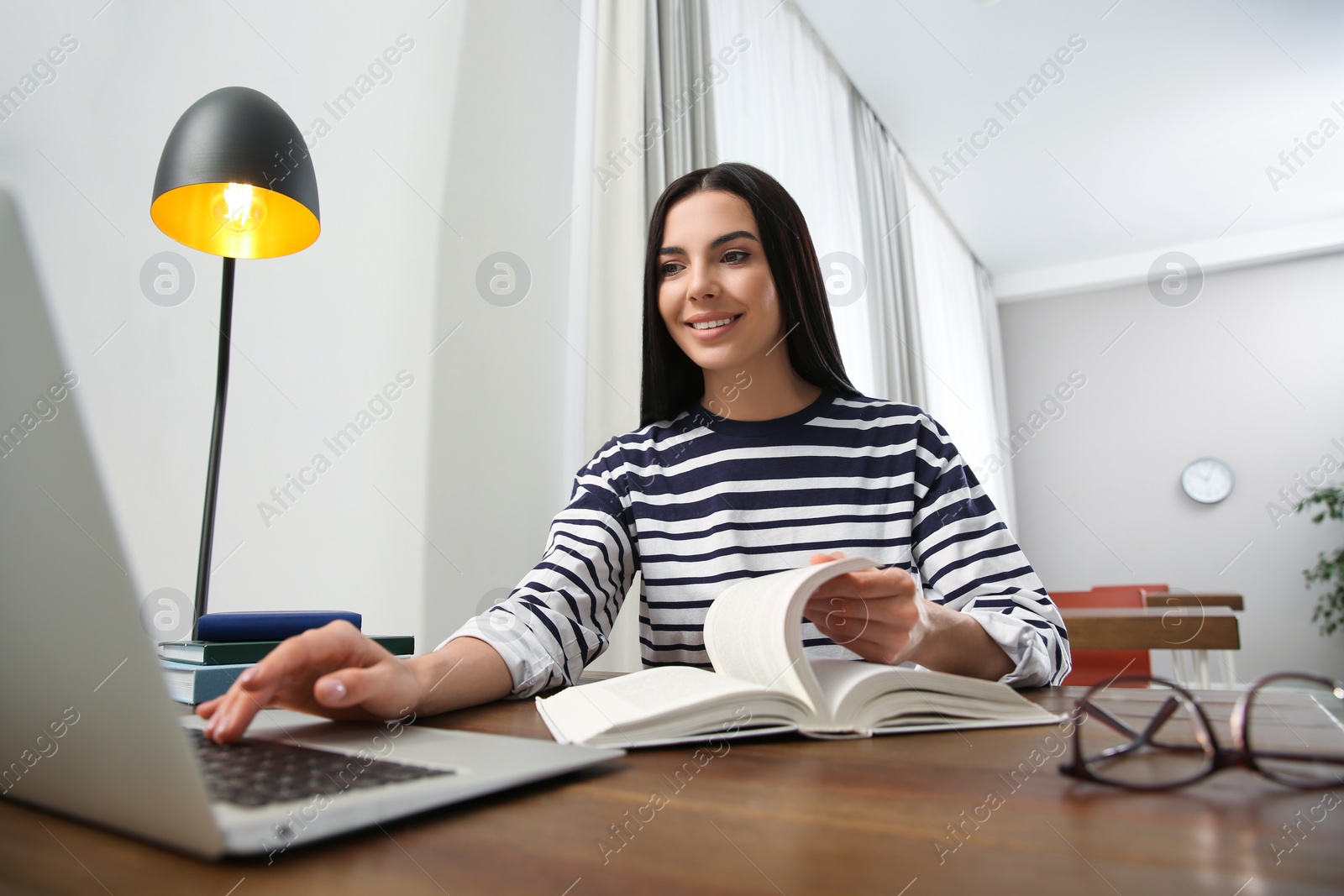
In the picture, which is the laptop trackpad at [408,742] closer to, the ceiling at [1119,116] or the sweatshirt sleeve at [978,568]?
the sweatshirt sleeve at [978,568]

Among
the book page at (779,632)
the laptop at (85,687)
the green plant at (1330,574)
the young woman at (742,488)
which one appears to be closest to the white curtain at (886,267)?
the young woman at (742,488)

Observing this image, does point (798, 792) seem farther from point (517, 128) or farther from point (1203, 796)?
point (517, 128)

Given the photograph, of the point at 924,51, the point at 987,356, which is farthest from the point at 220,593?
the point at 987,356

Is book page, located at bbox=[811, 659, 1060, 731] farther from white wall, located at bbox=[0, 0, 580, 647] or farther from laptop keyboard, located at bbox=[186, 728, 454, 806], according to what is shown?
white wall, located at bbox=[0, 0, 580, 647]

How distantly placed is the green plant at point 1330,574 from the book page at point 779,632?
597 centimetres

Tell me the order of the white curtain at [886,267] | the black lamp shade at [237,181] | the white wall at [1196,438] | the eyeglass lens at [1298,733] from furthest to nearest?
the white wall at [1196,438], the white curtain at [886,267], the black lamp shade at [237,181], the eyeglass lens at [1298,733]

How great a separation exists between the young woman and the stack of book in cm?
19

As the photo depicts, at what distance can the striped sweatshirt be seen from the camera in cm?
108

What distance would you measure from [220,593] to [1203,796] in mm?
1352

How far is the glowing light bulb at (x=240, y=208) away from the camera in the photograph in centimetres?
123

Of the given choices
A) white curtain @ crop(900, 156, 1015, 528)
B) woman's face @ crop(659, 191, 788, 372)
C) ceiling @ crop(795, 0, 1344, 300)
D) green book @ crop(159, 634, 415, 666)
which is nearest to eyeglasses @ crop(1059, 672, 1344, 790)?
green book @ crop(159, 634, 415, 666)

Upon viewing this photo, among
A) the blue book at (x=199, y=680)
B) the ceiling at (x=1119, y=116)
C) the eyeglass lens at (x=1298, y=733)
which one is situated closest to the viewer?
the eyeglass lens at (x=1298, y=733)

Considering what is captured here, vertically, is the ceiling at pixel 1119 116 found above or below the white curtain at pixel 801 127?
above

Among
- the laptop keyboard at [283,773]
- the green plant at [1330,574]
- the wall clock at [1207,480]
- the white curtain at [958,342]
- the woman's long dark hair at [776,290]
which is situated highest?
the white curtain at [958,342]
